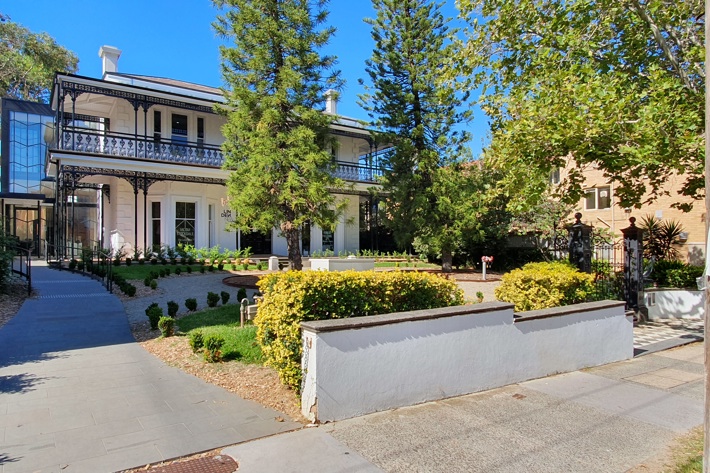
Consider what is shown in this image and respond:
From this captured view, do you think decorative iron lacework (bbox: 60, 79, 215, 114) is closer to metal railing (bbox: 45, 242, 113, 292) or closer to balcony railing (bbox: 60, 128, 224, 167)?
balcony railing (bbox: 60, 128, 224, 167)

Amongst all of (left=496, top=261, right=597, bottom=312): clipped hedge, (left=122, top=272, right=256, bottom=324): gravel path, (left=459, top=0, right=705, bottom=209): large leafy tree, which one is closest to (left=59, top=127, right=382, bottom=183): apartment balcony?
(left=122, top=272, right=256, bottom=324): gravel path

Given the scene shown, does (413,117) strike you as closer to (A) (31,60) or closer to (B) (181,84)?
(B) (181,84)

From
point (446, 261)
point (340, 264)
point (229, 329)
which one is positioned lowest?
point (229, 329)

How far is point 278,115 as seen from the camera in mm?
13086

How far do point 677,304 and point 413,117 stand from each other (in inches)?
471

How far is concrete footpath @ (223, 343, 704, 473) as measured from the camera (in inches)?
146

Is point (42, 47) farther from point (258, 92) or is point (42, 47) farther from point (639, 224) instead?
point (639, 224)

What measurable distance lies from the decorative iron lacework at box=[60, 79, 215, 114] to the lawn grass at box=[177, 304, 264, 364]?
12823 mm

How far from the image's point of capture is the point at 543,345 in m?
6.27

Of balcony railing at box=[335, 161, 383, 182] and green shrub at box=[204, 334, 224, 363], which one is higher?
balcony railing at box=[335, 161, 383, 182]

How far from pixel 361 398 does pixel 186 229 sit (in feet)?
60.8

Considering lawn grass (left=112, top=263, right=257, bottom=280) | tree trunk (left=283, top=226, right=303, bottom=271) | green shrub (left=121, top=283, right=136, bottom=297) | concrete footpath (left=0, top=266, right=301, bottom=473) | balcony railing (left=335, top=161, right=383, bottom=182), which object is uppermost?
balcony railing (left=335, top=161, right=383, bottom=182)

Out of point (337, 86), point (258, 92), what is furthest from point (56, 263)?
point (337, 86)

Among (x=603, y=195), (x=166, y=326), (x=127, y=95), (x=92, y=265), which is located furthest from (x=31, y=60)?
(x=603, y=195)
